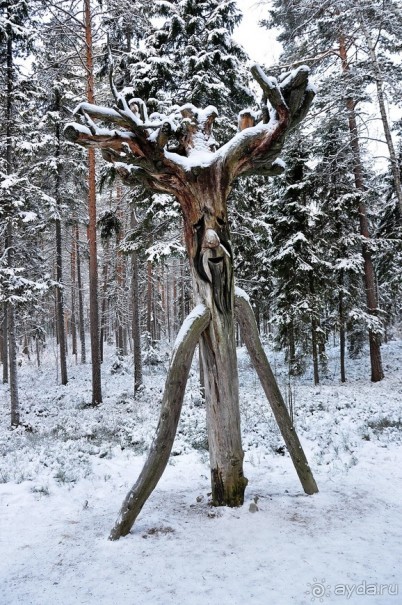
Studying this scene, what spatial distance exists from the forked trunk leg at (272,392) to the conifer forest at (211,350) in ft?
0.10

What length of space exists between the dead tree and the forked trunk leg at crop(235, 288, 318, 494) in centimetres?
1

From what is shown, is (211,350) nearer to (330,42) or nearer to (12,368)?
(12,368)

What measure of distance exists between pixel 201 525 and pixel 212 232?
3.38 m

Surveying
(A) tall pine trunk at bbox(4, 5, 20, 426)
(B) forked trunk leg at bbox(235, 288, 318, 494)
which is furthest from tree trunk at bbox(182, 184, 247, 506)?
(A) tall pine trunk at bbox(4, 5, 20, 426)

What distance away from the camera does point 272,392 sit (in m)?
4.58

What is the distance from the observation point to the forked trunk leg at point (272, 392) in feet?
15.0

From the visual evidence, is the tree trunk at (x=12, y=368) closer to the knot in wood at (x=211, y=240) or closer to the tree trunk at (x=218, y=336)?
the tree trunk at (x=218, y=336)

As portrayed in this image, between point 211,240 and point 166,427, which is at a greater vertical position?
point 211,240

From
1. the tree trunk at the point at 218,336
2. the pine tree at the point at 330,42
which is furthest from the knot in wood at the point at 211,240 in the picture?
the pine tree at the point at 330,42

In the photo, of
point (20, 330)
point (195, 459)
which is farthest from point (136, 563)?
point (20, 330)

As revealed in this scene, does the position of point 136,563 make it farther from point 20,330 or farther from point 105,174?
point 20,330

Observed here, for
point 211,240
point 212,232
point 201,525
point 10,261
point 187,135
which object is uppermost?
point 187,135

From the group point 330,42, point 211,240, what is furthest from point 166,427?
point 330,42

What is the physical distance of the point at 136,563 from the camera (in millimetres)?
3387
